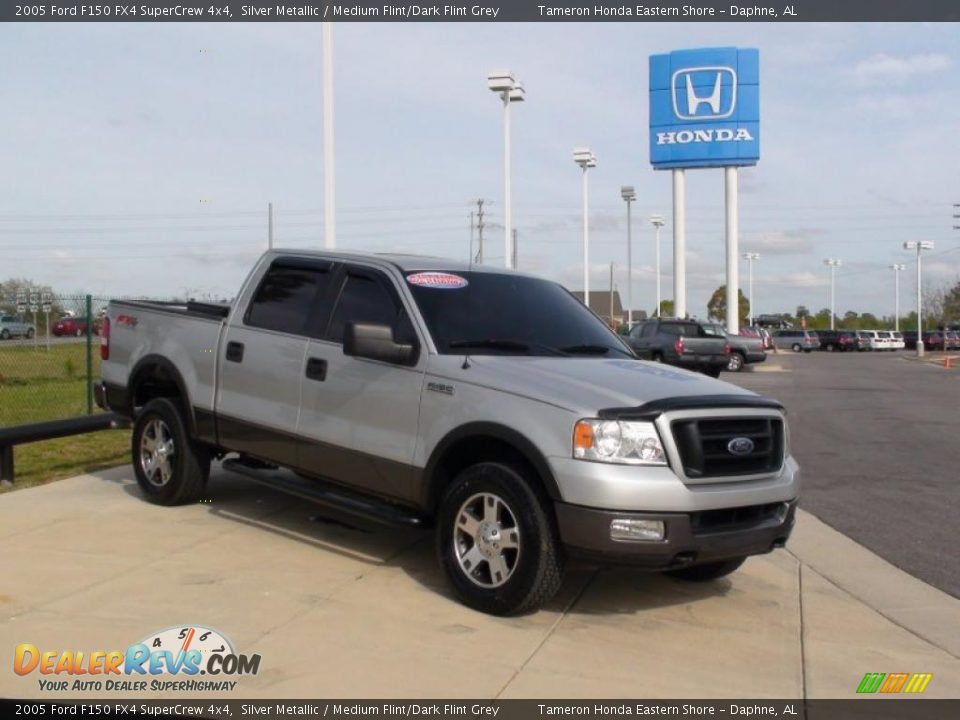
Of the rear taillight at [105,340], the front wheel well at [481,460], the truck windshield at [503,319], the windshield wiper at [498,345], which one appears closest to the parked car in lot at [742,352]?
the rear taillight at [105,340]

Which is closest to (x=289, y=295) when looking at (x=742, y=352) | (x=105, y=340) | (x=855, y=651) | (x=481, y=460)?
(x=481, y=460)

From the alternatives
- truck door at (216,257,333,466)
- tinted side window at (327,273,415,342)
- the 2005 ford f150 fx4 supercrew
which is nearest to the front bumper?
the 2005 ford f150 fx4 supercrew

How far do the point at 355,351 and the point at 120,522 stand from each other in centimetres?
274

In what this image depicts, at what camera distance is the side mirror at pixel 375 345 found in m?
5.96

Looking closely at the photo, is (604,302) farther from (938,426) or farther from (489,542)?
(489,542)

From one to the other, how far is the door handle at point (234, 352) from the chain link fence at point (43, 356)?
6.81 metres

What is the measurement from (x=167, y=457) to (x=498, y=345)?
3.18 metres

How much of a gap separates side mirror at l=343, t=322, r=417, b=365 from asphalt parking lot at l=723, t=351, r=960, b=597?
3924mm

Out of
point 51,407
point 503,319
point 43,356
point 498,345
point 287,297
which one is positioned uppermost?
point 287,297

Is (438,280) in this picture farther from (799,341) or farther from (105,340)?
(799,341)

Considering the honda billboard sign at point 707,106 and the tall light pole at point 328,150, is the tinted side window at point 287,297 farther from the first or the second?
the honda billboard sign at point 707,106

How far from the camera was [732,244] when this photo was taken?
1753 inches

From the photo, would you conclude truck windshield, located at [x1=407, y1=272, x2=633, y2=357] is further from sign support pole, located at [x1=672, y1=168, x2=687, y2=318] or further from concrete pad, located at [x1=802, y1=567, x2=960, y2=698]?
sign support pole, located at [x1=672, y1=168, x2=687, y2=318]

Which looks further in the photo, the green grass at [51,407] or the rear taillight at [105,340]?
the green grass at [51,407]
